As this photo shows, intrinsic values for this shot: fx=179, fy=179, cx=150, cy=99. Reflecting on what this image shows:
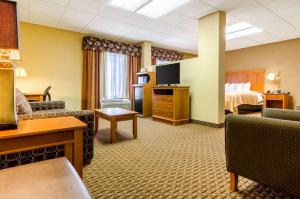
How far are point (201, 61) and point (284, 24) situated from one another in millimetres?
2479

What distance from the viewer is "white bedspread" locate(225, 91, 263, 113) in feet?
16.5

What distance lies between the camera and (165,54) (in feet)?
23.0

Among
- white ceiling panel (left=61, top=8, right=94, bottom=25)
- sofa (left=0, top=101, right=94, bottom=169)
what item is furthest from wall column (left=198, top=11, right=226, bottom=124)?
sofa (left=0, top=101, right=94, bottom=169)

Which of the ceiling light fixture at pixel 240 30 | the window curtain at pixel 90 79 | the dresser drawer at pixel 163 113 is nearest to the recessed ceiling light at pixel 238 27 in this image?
the ceiling light fixture at pixel 240 30

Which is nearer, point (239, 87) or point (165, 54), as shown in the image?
point (239, 87)

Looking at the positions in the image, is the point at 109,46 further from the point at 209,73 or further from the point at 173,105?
the point at 209,73

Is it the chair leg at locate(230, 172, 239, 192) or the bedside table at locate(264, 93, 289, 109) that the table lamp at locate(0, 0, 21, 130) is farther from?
the bedside table at locate(264, 93, 289, 109)

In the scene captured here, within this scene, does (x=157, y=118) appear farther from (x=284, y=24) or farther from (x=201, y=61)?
(x=284, y=24)

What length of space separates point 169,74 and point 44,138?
11.9 feet

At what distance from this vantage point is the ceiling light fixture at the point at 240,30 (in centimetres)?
473

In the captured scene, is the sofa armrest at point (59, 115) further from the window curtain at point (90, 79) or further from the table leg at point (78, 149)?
the window curtain at point (90, 79)

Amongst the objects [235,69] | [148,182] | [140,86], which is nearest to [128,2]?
[140,86]

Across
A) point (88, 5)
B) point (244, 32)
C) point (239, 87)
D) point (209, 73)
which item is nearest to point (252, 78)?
point (239, 87)

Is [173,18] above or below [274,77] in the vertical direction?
above
